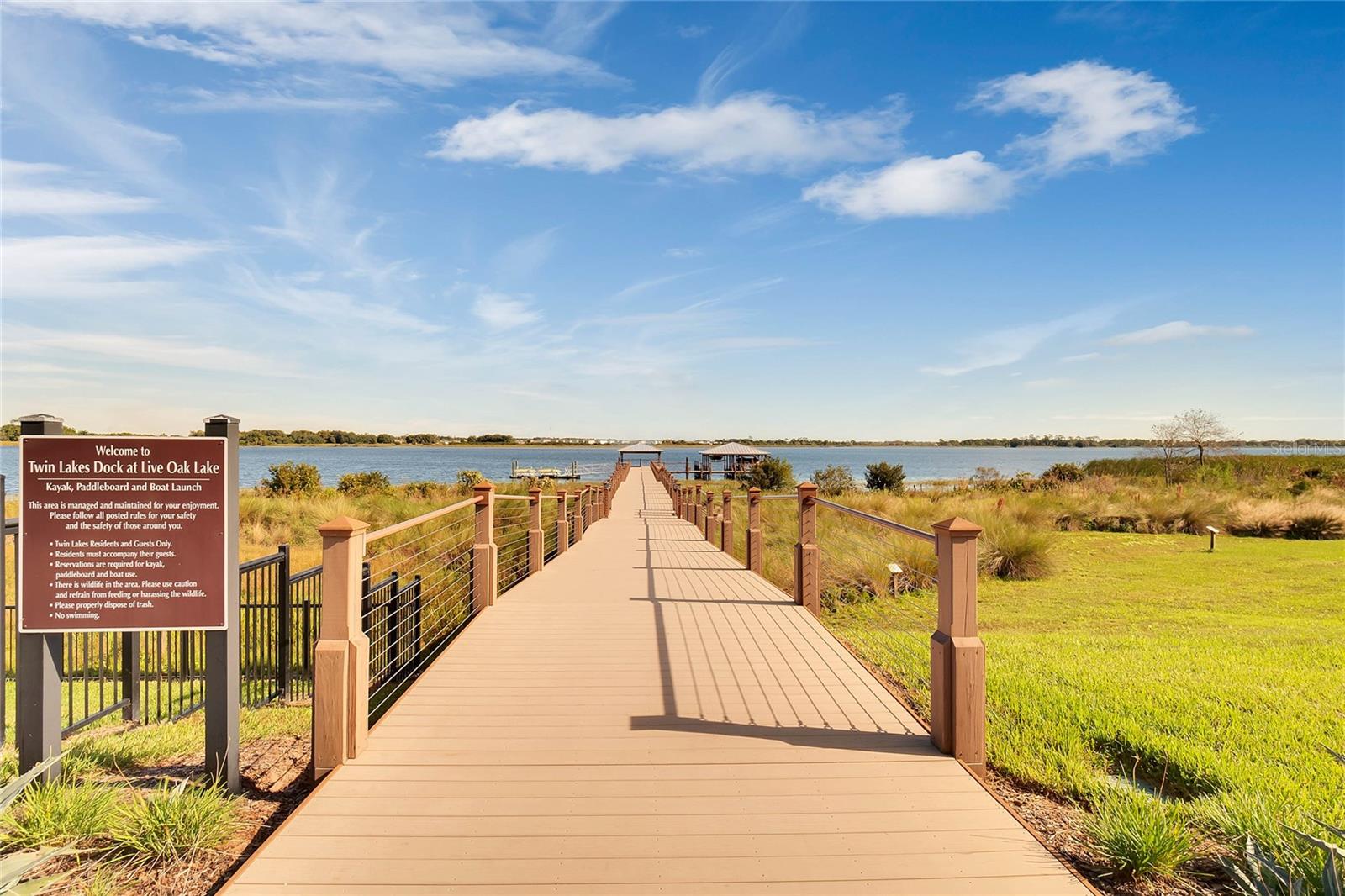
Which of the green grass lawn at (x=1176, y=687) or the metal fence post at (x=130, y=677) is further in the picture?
the metal fence post at (x=130, y=677)

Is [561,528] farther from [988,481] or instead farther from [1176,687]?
[988,481]

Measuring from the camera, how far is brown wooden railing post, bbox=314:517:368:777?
11.7 feet

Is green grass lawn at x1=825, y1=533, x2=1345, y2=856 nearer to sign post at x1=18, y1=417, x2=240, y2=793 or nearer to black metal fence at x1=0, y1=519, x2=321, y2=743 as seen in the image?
sign post at x1=18, y1=417, x2=240, y2=793

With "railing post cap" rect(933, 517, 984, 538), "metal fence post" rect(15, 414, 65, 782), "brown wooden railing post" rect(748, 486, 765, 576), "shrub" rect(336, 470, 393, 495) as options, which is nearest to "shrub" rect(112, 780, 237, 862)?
"metal fence post" rect(15, 414, 65, 782)

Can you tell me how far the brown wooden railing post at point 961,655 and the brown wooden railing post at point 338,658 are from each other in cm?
300

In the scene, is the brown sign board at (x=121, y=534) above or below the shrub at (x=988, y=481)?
above

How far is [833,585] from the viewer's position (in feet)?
36.9

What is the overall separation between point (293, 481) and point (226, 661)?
29.4 meters

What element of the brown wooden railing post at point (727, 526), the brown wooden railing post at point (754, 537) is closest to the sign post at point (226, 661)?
the brown wooden railing post at point (754, 537)

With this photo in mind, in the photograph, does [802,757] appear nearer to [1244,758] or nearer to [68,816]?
[1244,758]

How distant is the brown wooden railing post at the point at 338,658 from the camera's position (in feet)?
11.7

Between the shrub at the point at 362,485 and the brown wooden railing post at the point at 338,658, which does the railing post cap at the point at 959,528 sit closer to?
the brown wooden railing post at the point at 338,658

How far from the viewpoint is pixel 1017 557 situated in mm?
12000

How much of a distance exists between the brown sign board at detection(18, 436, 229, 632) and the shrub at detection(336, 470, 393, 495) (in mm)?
25484
